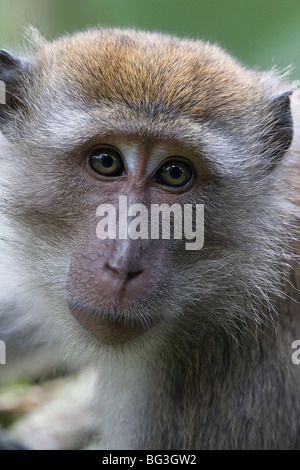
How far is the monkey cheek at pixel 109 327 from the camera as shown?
3.09 m

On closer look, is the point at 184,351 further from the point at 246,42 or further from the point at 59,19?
the point at 59,19

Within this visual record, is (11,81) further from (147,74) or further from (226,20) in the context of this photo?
(226,20)

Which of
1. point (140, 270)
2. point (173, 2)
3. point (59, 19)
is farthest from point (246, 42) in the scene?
point (140, 270)

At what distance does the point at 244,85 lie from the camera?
3.68 m


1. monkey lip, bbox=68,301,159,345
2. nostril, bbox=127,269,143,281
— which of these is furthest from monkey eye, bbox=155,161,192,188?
monkey lip, bbox=68,301,159,345

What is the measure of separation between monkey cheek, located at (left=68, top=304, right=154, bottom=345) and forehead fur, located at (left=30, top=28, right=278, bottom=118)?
1.01m

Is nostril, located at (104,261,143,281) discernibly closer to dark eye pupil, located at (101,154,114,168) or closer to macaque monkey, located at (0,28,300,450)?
macaque monkey, located at (0,28,300,450)

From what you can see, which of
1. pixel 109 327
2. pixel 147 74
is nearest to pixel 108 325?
pixel 109 327

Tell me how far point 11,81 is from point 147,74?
2.50ft

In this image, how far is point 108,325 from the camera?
310 centimetres

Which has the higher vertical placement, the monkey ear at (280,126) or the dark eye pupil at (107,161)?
the monkey ear at (280,126)

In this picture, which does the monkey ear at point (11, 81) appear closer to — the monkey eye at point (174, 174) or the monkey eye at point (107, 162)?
the monkey eye at point (107, 162)

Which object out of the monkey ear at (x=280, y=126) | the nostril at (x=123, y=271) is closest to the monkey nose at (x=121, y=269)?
the nostril at (x=123, y=271)

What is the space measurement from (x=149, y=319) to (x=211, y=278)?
46 centimetres
